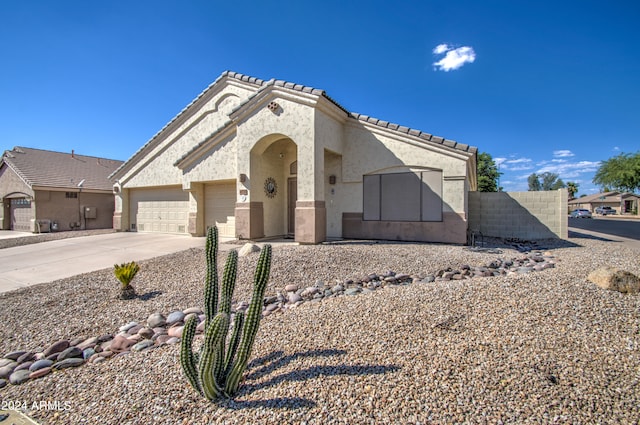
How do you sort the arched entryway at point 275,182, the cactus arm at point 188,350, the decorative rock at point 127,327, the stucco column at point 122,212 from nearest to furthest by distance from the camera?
the cactus arm at point 188,350 → the decorative rock at point 127,327 → the arched entryway at point 275,182 → the stucco column at point 122,212

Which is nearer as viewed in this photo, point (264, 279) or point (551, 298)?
point (264, 279)

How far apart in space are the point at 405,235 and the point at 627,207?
65123 millimetres

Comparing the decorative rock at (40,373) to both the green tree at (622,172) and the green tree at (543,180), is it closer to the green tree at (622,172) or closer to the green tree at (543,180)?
the green tree at (622,172)

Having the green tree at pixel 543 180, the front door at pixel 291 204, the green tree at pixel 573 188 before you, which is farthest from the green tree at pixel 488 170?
the green tree at pixel 543 180

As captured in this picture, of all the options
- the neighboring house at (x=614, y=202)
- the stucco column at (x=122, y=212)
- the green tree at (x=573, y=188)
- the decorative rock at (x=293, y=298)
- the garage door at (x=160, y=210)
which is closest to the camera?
the decorative rock at (x=293, y=298)

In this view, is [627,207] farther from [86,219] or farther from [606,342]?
[86,219]

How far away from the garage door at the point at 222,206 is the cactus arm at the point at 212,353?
11.1 metres

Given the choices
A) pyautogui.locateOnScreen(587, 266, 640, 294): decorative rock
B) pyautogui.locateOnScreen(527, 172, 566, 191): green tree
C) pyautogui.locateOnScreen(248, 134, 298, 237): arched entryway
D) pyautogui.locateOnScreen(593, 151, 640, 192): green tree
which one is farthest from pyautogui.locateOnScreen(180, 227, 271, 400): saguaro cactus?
pyautogui.locateOnScreen(527, 172, 566, 191): green tree

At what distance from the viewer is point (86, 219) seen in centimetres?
2067

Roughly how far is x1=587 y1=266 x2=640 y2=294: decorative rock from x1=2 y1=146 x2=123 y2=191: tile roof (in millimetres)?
25445

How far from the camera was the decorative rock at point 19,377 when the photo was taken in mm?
3607

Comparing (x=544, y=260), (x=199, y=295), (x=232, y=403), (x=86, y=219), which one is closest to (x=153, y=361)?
(x=232, y=403)

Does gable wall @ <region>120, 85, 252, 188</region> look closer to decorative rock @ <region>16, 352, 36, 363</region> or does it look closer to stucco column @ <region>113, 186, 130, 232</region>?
stucco column @ <region>113, 186, 130, 232</region>

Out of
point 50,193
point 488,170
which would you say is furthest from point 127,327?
point 488,170
